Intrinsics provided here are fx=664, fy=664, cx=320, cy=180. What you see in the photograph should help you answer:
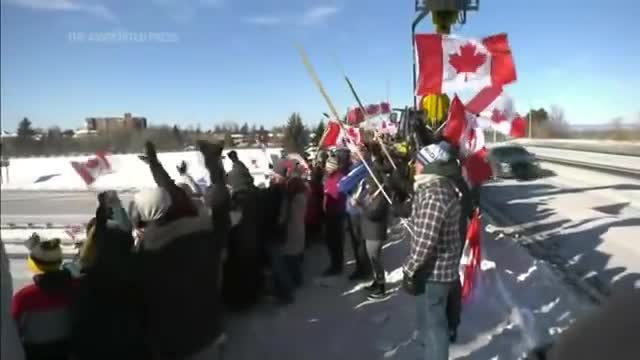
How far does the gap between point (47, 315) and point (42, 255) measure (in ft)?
0.85

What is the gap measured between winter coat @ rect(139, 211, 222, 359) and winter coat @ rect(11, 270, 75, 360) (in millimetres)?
463

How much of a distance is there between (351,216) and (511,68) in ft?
6.82

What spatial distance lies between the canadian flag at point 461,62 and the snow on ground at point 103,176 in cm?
163

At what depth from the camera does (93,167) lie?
301cm

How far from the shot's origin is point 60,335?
2793 mm

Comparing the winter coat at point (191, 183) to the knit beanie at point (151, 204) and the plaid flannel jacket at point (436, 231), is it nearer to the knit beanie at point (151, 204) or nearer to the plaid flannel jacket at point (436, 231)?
the knit beanie at point (151, 204)

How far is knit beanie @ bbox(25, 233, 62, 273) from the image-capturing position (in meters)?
2.82

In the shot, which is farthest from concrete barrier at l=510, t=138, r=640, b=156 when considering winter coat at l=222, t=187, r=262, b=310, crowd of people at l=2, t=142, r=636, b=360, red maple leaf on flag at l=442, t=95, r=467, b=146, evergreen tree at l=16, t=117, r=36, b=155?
evergreen tree at l=16, t=117, r=36, b=155

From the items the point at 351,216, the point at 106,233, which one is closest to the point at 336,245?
the point at 351,216

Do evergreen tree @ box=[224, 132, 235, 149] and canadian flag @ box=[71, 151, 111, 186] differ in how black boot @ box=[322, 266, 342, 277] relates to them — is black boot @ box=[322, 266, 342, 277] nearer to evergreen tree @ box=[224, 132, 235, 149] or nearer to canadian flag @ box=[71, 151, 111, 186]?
evergreen tree @ box=[224, 132, 235, 149]

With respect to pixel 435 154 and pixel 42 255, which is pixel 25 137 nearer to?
pixel 42 255

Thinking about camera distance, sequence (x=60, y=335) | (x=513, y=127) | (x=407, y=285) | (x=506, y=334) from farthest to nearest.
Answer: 1. (x=513, y=127)
2. (x=506, y=334)
3. (x=407, y=285)
4. (x=60, y=335)

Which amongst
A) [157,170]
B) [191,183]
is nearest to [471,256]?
[191,183]

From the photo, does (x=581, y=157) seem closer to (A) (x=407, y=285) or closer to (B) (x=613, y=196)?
(B) (x=613, y=196)
